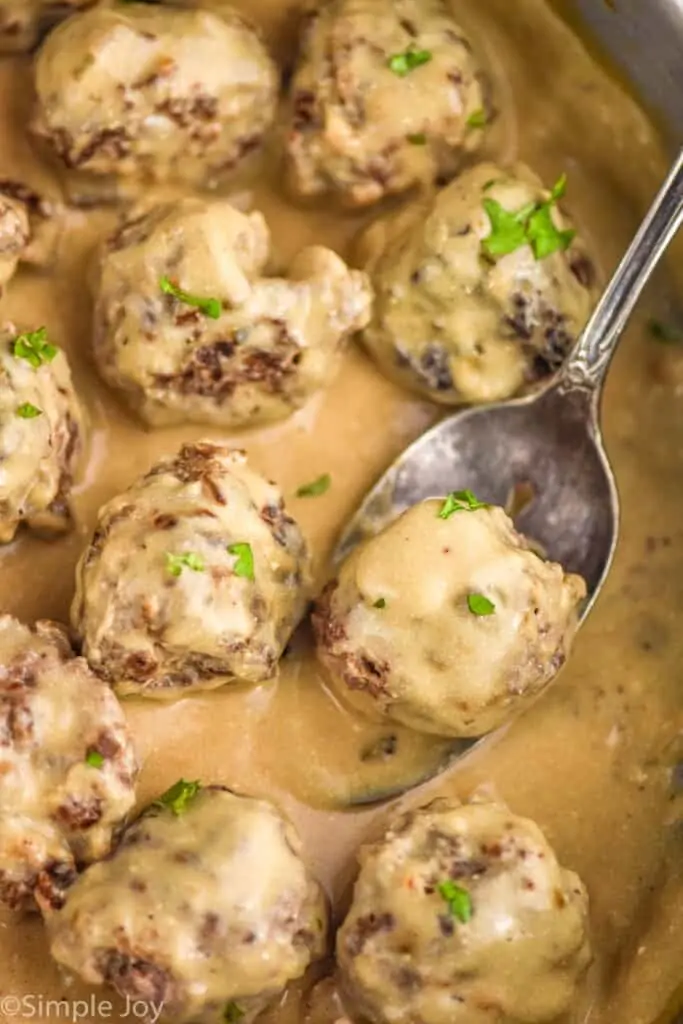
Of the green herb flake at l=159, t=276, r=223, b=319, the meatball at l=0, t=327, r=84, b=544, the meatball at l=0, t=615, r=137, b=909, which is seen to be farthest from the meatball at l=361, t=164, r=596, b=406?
the meatball at l=0, t=615, r=137, b=909

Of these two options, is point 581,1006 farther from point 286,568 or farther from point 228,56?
point 228,56

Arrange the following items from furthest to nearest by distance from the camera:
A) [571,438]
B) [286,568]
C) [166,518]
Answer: [571,438]
[286,568]
[166,518]

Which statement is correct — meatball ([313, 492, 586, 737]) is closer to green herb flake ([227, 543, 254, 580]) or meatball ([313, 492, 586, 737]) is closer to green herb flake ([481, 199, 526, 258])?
green herb flake ([227, 543, 254, 580])

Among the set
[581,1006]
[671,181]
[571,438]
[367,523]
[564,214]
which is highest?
[671,181]

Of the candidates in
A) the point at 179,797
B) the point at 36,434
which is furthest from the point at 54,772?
the point at 36,434

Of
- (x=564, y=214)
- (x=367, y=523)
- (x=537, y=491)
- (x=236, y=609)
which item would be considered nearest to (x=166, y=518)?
(x=236, y=609)

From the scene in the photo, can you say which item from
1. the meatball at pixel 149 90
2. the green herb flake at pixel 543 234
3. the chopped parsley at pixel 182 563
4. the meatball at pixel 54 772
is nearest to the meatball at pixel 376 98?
the meatball at pixel 149 90

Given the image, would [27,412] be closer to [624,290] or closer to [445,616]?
[445,616]
